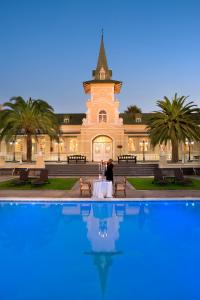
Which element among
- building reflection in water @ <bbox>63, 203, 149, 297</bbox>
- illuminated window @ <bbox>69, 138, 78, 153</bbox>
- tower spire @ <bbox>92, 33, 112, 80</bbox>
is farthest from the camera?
tower spire @ <bbox>92, 33, 112, 80</bbox>

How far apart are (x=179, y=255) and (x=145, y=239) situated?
63.0 inches

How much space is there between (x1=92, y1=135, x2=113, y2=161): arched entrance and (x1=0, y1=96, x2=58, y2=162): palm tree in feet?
32.9

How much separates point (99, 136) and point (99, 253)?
3494cm

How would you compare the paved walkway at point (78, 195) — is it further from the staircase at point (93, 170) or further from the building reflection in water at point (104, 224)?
the staircase at point (93, 170)

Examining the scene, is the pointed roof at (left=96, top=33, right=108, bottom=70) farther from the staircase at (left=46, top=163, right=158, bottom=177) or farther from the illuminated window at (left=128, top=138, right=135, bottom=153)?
the staircase at (left=46, top=163, right=158, bottom=177)

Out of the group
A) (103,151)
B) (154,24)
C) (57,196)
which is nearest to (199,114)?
(154,24)

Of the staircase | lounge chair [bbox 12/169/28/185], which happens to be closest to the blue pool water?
lounge chair [bbox 12/169/28/185]

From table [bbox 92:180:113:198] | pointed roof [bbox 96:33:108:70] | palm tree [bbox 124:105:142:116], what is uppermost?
pointed roof [bbox 96:33:108:70]

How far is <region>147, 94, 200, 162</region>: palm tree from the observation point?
29.7 metres

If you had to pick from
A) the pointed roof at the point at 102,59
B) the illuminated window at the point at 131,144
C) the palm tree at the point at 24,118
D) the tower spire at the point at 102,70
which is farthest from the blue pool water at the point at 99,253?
the pointed roof at the point at 102,59

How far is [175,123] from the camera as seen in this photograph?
30297 millimetres

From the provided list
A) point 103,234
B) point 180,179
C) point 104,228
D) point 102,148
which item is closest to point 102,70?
point 102,148

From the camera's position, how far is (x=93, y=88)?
43.8m

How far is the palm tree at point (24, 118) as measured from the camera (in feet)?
103
